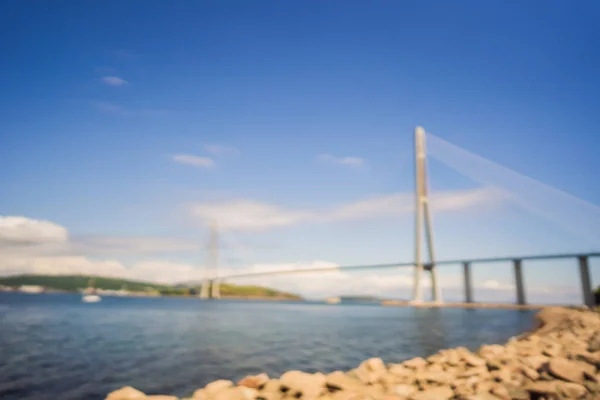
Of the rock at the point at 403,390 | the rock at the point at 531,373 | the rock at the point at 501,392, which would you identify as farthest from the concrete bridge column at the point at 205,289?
the rock at the point at 501,392

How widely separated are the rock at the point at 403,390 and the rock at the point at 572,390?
218 centimetres

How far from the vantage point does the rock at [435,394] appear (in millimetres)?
5555

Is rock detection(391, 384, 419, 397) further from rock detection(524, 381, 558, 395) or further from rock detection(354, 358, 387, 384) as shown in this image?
rock detection(524, 381, 558, 395)

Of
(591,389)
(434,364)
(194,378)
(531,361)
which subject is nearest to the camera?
(591,389)

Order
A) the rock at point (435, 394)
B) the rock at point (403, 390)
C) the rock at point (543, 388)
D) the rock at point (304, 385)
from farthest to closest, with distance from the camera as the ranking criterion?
1. the rock at point (403, 390)
2. the rock at point (304, 385)
3. the rock at point (435, 394)
4. the rock at point (543, 388)

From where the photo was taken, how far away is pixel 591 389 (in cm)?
496

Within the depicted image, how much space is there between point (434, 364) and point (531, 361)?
2.08 metres

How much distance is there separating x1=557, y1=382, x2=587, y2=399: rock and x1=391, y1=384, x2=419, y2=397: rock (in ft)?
7.16

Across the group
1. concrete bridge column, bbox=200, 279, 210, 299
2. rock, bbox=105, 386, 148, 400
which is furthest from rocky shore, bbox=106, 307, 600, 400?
concrete bridge column, bbox=200, 279, 210, 299

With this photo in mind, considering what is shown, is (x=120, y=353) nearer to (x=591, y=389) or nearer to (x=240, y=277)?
(x=591, y=389)

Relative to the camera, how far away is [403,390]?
20.6ft

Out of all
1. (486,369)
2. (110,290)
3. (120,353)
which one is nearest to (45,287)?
(110,290)

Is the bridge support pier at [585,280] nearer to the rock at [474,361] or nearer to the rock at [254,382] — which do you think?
the rock at [474,361]

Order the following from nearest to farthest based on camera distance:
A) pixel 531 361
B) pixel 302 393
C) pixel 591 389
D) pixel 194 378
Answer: pixel 591 389, pixel 302 393, pixel 531 361, pixel 194 378
